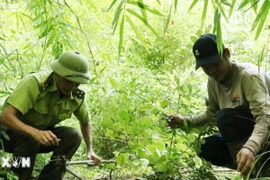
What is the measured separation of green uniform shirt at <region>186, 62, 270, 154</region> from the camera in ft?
7.44

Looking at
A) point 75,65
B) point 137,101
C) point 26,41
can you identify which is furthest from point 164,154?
point 26,41

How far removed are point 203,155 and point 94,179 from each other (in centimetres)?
94

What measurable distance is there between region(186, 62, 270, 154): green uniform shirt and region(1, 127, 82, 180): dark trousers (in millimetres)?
966

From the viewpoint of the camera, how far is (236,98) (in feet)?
8.50

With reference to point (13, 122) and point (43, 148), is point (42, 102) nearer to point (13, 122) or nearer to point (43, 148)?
point (13, 122)

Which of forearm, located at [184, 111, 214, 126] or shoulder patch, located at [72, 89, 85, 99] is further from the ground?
shoulder patch, located at [72, 89, 85, 99]

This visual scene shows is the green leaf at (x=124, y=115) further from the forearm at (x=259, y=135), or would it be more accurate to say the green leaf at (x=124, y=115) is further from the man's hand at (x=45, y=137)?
the forearm at (x=259, y=135)

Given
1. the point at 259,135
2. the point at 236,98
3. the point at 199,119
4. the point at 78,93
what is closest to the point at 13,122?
the point at 78,93

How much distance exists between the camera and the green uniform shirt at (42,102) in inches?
113

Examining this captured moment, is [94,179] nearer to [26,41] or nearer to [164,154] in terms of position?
[164,154]

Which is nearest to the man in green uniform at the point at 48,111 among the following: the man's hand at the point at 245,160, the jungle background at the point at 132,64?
the jungle background at the point at 132,64

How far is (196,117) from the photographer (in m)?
2.95

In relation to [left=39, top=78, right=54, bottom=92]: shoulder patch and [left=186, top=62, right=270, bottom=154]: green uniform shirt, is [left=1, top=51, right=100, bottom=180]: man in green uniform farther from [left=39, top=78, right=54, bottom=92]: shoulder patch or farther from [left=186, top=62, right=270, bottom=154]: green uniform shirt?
[left=186, top=62, right=270, bottom=154]: green uniform shirt

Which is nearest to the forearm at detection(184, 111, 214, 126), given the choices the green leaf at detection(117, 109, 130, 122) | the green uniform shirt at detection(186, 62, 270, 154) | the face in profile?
the green uniform shirt at detection(186, 62, 270, 154)
